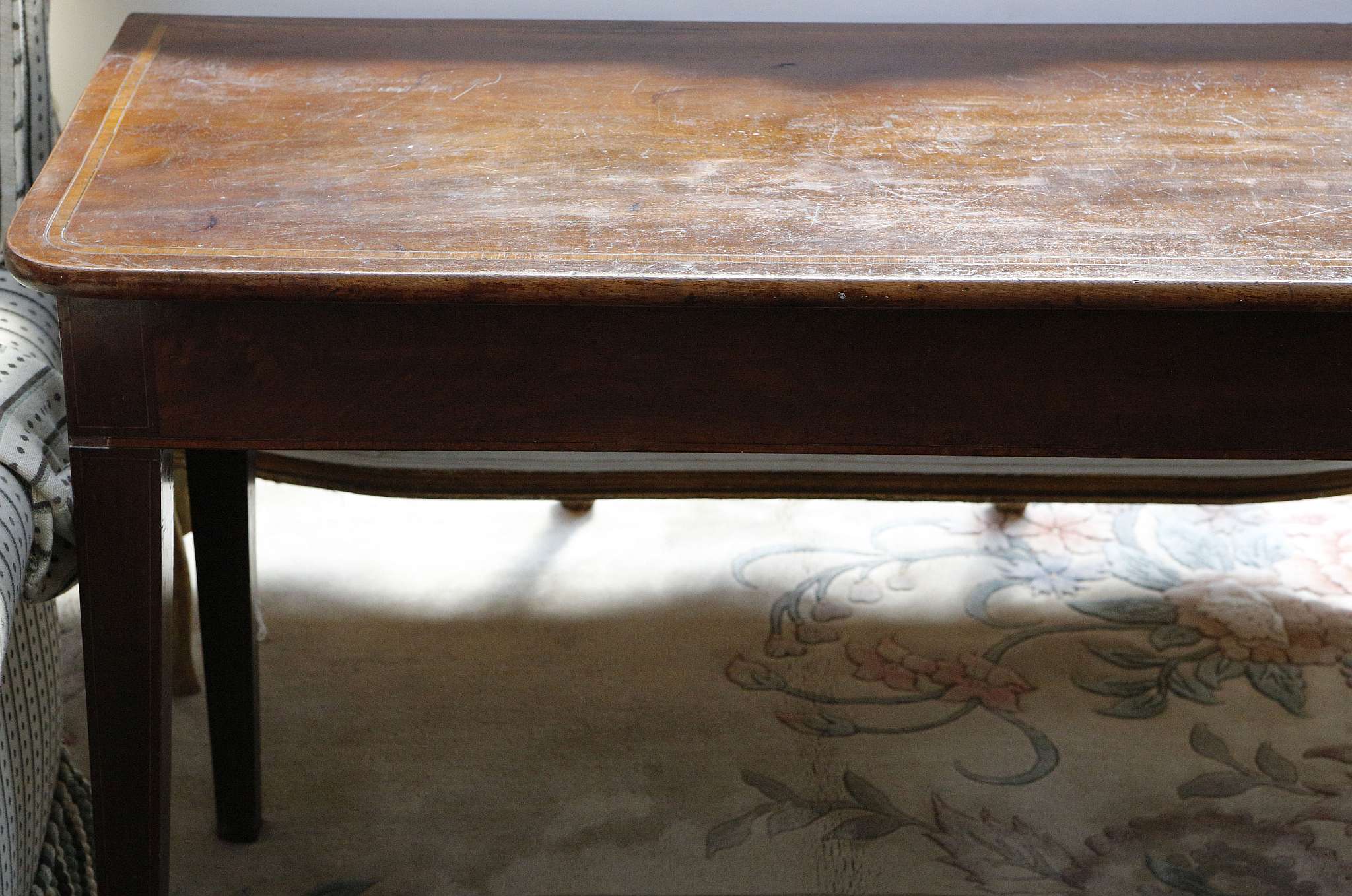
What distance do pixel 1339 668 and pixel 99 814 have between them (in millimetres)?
1173

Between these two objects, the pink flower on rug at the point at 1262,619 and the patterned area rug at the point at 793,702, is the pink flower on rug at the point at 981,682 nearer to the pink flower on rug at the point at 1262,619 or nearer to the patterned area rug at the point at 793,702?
the patterned area rug at the point at 793,702

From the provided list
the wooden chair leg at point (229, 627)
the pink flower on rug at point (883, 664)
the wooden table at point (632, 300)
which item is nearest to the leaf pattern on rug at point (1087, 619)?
the pink flower on rug at point (883, 664)

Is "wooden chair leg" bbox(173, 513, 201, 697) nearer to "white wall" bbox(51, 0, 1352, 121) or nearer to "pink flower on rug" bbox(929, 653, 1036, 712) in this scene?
"white wall" bbox(51, 0, 1352, 121)

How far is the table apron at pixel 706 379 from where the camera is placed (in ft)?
2.24

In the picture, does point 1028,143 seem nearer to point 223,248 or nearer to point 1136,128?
point 1136,128

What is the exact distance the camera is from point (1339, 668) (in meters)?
1.34

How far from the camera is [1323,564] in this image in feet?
4.94

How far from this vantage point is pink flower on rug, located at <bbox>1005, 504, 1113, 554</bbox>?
1523 millimetres

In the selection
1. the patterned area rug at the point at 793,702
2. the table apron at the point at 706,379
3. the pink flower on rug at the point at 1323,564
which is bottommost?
the patterned area rug at the point at 793,702

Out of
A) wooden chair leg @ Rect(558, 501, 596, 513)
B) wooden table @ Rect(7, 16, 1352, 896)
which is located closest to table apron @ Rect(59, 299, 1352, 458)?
wooden table @ Rect(7, 16, 1352, 896)

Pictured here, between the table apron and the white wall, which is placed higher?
the white wall

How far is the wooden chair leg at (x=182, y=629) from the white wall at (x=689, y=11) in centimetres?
44

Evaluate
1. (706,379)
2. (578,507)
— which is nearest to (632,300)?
(706,379)

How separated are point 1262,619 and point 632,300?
103 cm
